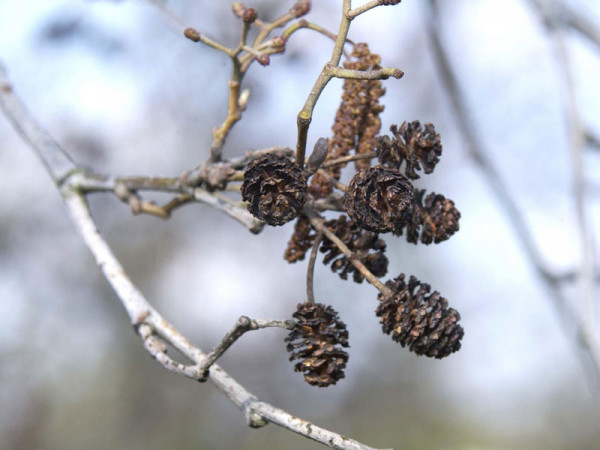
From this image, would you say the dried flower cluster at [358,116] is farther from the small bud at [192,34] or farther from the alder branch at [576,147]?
the alder branch at [576,147]

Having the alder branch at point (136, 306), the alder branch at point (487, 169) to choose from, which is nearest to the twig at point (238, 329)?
the alder branch at point (136, 306)

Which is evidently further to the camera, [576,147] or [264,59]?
[576,147]

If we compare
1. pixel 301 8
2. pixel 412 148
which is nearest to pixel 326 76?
pixel 412 148

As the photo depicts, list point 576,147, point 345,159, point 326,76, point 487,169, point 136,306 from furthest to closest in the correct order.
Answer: point 487,169 < point 576,147 < point 136,306 < point 345,159 < point 326,76

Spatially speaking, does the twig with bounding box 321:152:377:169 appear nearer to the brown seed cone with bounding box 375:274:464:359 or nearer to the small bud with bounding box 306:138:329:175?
the small bud with bounding box 306:138:329:175

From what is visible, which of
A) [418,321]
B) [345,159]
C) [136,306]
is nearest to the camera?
[418,321]

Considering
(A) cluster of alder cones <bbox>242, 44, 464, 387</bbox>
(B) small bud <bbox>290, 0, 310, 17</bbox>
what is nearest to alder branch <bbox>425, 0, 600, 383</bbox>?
(B) small bud <bbox>290, 0, 310, 17</bbox>

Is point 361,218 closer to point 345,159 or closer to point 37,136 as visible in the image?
point 345,159

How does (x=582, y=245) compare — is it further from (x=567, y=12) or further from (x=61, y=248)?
(x=61, y=248)
